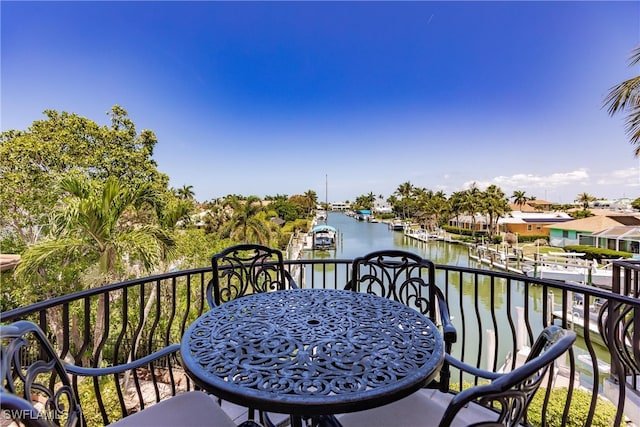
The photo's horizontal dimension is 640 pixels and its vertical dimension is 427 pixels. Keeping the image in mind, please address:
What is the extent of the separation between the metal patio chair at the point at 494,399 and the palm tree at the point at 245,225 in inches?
555

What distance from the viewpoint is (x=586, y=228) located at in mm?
19516

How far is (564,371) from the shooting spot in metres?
6.48

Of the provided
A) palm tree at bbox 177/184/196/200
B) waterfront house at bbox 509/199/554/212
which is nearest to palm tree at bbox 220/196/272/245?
palm tree at bbox 177/184/196/200

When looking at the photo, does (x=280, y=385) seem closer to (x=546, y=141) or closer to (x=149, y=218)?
(x=149, y=218)

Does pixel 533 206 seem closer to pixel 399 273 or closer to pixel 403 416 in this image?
Answer: pixel 399 273

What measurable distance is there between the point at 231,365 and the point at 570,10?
30.4 feet

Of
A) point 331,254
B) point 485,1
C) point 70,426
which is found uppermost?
point 485,1

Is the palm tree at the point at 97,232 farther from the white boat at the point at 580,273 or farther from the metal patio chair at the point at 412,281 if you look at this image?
the white boat at the point at 580,273

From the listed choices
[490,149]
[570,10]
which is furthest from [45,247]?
[490,149]

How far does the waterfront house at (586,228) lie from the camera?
18.5 metres

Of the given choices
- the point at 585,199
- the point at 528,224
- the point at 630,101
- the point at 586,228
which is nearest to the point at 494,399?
the point at 630,101

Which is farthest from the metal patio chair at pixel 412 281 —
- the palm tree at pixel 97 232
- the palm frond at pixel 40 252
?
the palm frond at pixel 40 252

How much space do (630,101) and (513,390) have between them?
770cm

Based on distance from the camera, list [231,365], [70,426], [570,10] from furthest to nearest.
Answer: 1. [570,10]
2. [231,365]
3. [70,426]
